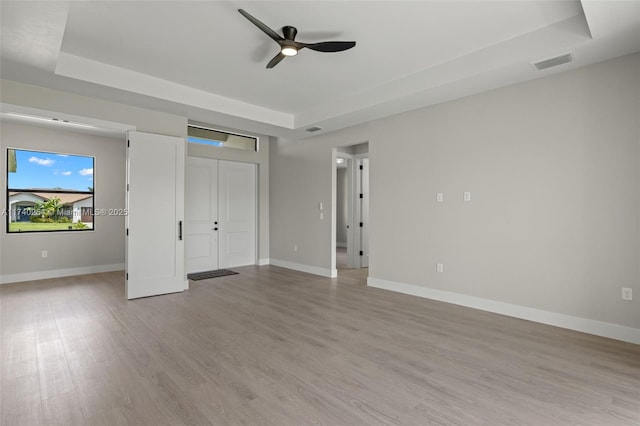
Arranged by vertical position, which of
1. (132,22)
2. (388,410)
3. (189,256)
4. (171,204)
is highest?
(132,22)

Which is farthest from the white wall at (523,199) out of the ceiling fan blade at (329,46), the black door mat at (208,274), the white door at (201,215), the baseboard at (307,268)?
the white door at (201,215)

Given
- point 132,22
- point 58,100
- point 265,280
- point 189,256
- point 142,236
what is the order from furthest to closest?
1. point 189,256
2. point 265,280
3. point 142,236
4. point 58,100
5. point 132,22

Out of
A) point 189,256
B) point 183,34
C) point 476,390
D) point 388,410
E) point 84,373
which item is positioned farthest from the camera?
point 189,256

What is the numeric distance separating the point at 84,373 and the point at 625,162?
522 centimetres

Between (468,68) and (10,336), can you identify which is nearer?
(10,336)

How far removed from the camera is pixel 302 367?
2.68 m

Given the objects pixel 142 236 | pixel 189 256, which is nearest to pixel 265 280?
pixel 189 256

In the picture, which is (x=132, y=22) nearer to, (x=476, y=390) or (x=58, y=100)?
(x=58, y=100)

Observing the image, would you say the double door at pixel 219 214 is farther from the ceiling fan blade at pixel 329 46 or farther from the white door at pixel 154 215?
the ceiling fan blade at pixel 329 46

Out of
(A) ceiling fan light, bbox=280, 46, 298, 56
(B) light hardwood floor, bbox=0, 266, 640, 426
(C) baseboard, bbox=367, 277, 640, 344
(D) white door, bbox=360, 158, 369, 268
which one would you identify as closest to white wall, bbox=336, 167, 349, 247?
(D) white door, bbox=360, 158, 369, 268

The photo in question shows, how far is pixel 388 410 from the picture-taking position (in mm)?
2104

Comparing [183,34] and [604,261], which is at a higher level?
[183,34]

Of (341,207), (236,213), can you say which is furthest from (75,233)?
(341,207)

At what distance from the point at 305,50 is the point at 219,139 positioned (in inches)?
150
